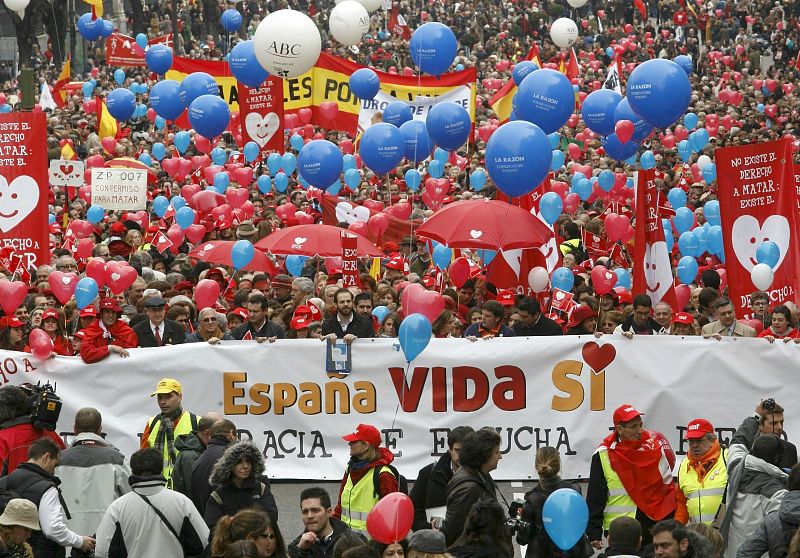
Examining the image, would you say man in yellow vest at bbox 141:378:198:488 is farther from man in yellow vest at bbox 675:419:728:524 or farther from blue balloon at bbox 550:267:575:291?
blue balloon at bbox 550:267:575:291

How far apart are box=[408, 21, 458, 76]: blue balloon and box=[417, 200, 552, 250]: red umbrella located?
6920 mm

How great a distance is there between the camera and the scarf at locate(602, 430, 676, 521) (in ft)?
28.3

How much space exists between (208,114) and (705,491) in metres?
13.3

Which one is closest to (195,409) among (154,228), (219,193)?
(154,228)

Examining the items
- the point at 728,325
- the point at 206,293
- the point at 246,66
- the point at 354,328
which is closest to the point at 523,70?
the point at 246,66

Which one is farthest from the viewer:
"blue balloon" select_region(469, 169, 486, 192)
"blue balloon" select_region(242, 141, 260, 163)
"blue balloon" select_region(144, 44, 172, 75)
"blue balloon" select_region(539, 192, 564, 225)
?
"blue balloon" select_region(144, 44, 172, 75)

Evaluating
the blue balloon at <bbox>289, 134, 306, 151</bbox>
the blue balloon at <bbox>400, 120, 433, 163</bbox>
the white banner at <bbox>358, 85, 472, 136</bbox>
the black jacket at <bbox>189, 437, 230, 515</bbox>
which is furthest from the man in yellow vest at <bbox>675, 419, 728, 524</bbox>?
the blue balloon at <bbox>289, 134, 306, 151</bbox>

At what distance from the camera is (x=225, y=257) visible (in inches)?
600

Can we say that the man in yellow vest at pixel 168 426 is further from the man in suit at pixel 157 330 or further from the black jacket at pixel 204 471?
the man in suit at pixel 157 330

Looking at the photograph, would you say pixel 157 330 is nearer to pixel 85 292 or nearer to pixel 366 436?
pixel 85 292

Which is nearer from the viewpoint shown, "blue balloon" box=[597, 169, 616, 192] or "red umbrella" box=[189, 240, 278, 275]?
"red umbrella" box=[189, 240, 278, 275]

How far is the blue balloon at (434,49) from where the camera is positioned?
65.7ft

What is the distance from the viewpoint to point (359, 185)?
69.2ft

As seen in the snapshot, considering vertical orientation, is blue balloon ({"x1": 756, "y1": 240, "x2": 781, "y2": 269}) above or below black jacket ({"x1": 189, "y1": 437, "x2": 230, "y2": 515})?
above
